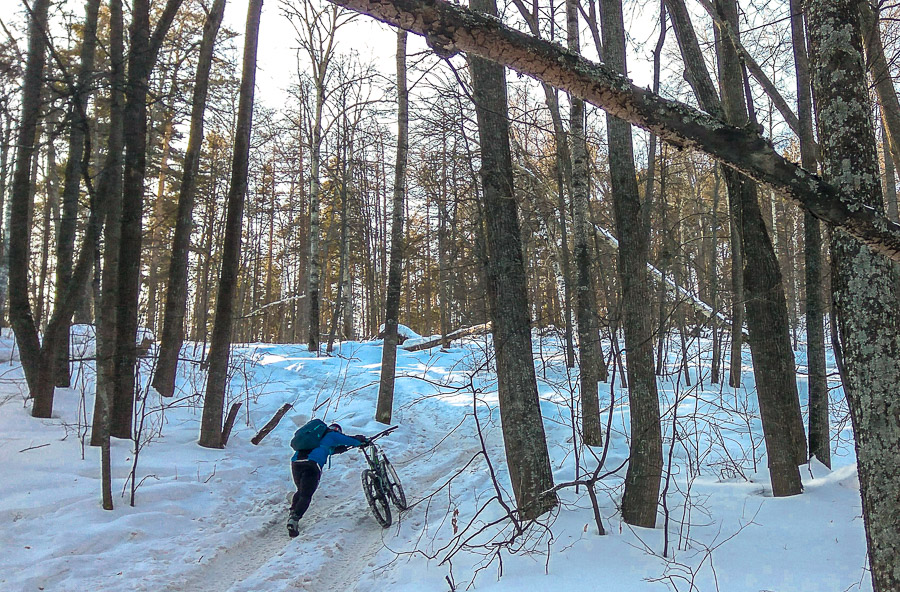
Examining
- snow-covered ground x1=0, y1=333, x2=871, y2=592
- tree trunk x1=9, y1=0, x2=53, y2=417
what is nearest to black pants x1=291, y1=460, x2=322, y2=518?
snow-covered ground x1=0, y1=333, x2=871, y2=592

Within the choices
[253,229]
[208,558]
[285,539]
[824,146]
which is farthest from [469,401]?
[253,229]

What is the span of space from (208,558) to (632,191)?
5162 mm

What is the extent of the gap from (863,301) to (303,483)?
5372mm

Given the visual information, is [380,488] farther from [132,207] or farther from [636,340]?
[132,207]

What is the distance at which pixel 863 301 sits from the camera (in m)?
2.19

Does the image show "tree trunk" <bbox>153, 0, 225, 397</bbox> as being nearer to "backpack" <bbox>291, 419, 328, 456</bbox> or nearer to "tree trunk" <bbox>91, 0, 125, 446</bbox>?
"tree trunk" <bbox>91, 0, 125, 446</bbox>

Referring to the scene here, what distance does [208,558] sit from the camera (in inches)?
188

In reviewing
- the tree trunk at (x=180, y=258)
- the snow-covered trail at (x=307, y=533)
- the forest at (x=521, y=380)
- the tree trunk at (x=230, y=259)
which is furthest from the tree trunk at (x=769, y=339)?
the tree trunk at (x=180, y=258)

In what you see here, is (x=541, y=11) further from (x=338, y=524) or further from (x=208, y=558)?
(x=208, y=558)

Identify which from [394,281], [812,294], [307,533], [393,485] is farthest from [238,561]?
[812,294]

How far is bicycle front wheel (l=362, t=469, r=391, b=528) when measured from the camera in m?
5.77

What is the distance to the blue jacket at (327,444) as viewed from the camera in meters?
6.05

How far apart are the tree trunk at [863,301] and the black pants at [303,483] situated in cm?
498

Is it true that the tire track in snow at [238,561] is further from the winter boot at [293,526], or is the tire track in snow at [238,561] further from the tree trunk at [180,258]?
the tree trunk at [180,258]
